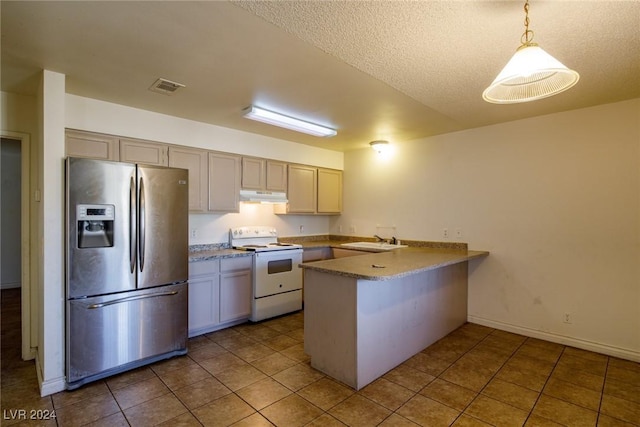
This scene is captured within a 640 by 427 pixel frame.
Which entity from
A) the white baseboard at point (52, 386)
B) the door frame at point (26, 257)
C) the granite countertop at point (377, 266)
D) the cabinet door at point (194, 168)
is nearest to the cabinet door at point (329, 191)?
the cabinet door at point (194, 168)

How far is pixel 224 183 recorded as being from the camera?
154 inches

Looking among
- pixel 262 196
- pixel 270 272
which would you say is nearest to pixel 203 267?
pixel 270 272

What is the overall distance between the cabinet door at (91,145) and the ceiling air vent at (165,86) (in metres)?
0.75

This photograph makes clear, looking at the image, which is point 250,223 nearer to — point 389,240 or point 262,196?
point 262,196

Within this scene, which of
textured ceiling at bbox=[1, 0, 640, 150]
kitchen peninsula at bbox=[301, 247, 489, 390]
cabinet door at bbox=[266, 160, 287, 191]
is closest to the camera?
textured ceiling at bbox=[1, 0, 640, 150]

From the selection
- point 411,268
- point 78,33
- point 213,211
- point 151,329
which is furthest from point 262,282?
point 78,33

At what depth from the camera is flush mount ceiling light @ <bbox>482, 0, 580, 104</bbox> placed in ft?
4.70

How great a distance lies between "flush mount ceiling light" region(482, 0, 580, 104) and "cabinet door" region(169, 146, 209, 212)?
2.98m

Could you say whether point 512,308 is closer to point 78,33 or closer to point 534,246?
point 534,246

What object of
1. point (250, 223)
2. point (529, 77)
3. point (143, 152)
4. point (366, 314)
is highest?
point (529, 77)

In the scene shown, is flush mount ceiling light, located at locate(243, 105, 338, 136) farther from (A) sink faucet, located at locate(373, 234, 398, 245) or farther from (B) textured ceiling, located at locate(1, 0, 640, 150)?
(A) sink faucet, located at locate(373, 234, 398, 245)

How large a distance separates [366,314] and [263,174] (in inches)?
99.2

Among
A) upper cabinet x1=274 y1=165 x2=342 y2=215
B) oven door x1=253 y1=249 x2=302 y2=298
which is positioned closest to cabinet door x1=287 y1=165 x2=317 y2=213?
upper cabinet x1=274 y1=165 x2=342 y2=215

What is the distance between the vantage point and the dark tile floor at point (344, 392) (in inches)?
83.3
